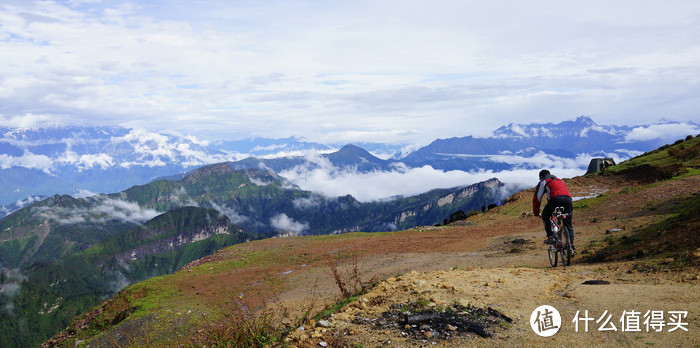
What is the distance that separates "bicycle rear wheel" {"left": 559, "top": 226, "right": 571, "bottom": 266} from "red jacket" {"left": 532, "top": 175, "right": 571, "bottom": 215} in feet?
4.12

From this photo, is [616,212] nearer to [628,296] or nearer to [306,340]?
[628,296]

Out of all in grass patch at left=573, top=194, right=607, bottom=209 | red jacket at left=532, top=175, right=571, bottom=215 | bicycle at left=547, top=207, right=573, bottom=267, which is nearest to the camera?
red jacket at left=532, top=175, right=571, bottom=215

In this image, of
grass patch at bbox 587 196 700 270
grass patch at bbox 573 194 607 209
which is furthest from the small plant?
grass patch at bbox 573 194 607 209

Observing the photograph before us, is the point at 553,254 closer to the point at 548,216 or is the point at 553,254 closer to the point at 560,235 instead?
the point at 560,235

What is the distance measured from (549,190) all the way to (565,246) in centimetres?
219

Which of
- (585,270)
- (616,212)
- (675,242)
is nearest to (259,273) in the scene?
(585,270)

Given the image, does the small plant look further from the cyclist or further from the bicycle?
the bicycle

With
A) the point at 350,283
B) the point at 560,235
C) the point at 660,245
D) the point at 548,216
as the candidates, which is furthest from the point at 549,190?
the point at 350,283

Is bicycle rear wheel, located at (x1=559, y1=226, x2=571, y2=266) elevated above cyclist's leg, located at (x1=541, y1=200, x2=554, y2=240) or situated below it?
below

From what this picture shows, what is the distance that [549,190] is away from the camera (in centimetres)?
1567

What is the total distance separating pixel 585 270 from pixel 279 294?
12921mm

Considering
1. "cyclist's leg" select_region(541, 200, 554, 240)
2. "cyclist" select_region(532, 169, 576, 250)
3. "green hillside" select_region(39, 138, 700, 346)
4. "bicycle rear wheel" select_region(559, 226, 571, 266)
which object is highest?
"cyclist" select_region(532, 169, 576, 250)

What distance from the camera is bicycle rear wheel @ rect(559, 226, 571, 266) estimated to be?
51.9ft

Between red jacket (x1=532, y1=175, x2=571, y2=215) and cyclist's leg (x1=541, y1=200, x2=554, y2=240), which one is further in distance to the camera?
cyclist's leg (x1=541, y1=200, x2=554, y2=240)
